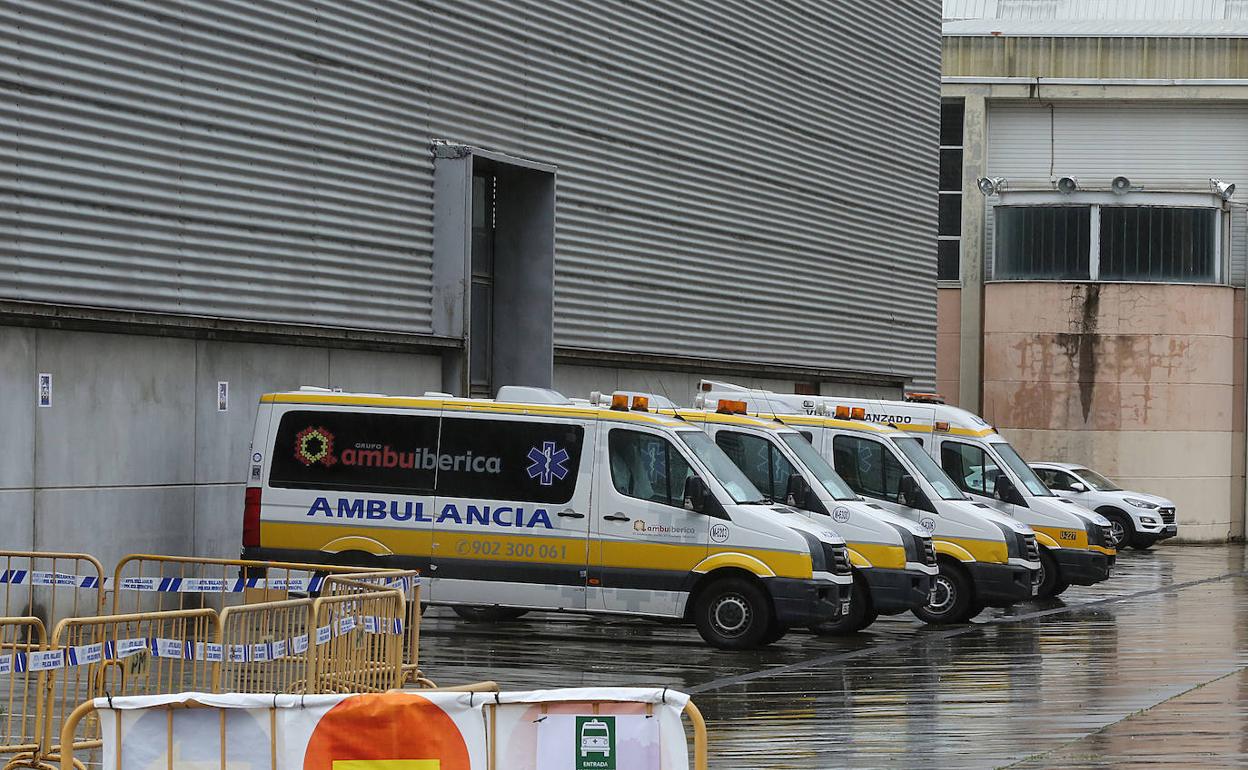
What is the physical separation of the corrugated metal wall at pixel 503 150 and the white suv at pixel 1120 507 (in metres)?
4.40

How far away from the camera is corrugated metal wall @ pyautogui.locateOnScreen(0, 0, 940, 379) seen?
59.5 feet

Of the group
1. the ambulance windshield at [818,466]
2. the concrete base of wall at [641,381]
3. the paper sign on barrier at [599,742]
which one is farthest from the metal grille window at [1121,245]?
the paper sign on barrier at [599,742]

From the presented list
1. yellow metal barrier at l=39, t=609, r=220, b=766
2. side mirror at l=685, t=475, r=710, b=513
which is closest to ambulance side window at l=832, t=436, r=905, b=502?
side mirror at l=685, t=475, r=710, b=513

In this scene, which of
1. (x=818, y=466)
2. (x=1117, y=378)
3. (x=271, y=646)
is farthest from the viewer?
(x=1117, y=378)

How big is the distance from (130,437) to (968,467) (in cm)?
1092

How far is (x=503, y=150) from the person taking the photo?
24.7m

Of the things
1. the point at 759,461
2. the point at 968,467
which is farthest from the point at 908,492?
the point at 968,467

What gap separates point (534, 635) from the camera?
63.3ft

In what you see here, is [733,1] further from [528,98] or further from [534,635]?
[534,635]

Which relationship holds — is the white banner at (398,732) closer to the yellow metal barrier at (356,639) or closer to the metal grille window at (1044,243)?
the yellow metal barrier at (356,639)

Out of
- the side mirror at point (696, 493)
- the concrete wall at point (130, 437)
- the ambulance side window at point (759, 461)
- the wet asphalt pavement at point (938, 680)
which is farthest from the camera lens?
the ambulance side window at point (759, 461)

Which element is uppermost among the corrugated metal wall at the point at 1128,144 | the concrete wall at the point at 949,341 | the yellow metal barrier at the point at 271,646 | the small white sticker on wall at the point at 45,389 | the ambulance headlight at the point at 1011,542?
the corrugated metal wall at the point at 1128,144

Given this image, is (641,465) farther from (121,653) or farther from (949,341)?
(949,341)

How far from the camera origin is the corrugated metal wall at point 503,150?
18.1 m
